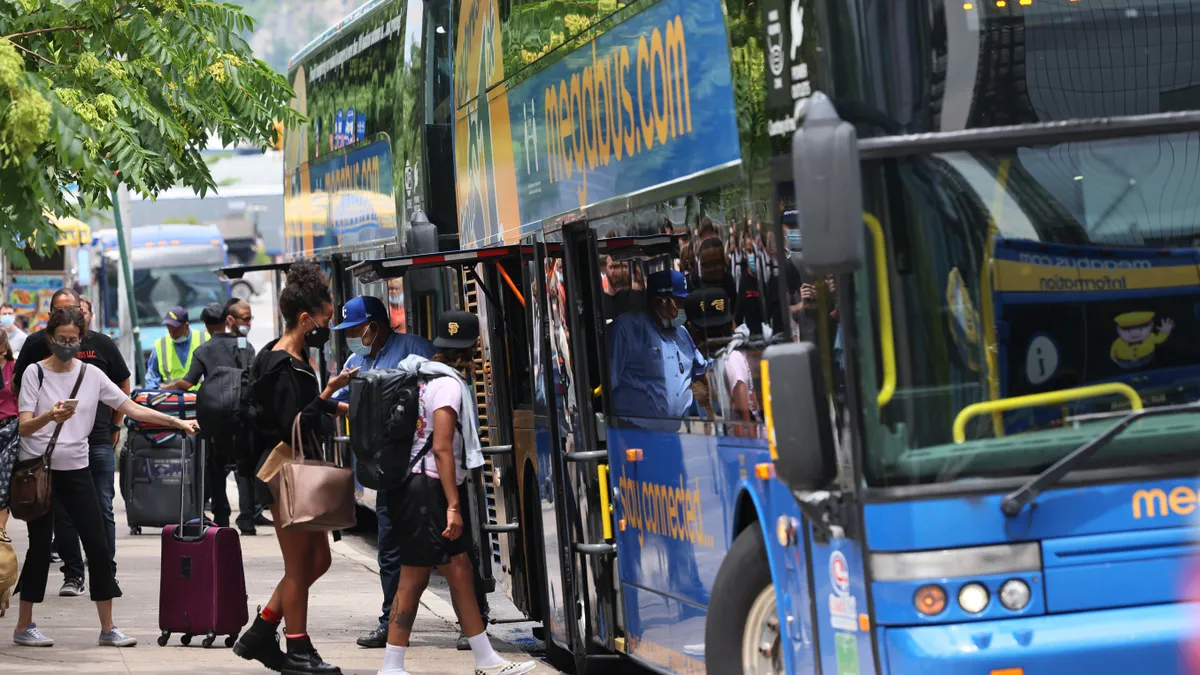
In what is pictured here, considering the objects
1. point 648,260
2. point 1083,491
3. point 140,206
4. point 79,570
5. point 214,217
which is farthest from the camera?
point 214,217

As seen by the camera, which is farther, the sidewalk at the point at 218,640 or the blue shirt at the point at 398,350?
the sidewalk at the point at 218,640

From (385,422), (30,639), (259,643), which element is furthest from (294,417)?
(30,639)

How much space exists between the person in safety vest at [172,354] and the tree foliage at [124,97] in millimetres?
7100

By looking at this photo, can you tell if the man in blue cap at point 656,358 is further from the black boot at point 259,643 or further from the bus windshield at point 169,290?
the bus windshield at point 169,290

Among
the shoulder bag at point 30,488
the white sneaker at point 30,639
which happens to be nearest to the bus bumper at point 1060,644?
the shoulder bag at point 30,488

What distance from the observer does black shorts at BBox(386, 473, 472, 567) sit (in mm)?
8680

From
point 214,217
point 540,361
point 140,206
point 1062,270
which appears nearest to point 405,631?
point 540,361

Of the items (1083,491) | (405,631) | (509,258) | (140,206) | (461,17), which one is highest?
(140,206)

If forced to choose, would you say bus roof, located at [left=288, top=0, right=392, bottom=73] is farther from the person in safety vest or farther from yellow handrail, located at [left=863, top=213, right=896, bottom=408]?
yellow handrail, located at [left=863, top=213, right=896, bottom=408]

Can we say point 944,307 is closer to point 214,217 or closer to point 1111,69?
point 1111,69

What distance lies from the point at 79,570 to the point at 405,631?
14.7ft

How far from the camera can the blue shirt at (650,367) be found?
738 cm

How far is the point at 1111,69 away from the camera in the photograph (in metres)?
5.52

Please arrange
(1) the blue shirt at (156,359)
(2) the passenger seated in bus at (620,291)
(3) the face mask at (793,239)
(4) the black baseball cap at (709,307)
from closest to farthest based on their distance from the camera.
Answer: (3) the face mask at (793,239), (4) the black baseball cap at (709,307), (2) the passenger seated in bus at (620,291), (1) the blue shirt at (156,359)
